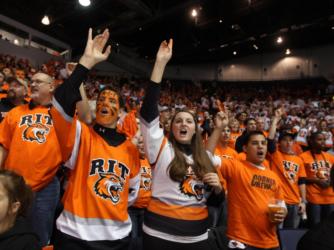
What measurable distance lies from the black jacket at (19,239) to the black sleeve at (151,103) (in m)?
0.92

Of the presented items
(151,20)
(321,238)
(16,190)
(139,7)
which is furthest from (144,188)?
(151,20)

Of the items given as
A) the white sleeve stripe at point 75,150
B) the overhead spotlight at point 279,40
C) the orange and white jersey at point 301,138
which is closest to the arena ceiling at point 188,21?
the overhead spotlight at point 279,40

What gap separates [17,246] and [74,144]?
2.15 ft

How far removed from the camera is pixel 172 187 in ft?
6.84

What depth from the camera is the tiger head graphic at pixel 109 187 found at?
6.08 feet

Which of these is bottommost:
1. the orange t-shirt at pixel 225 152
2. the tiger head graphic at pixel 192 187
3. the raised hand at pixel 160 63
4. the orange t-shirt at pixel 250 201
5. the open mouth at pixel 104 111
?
the orange t-shirt at pixel 250 201

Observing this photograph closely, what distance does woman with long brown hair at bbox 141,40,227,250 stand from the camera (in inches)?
78.5

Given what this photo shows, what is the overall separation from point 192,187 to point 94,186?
0.67 meters

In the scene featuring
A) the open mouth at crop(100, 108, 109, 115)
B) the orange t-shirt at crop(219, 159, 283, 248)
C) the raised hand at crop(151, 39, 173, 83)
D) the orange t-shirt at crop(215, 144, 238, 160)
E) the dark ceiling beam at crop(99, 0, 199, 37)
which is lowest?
the orange t-shirt at crop(219, 159, 283, 248)

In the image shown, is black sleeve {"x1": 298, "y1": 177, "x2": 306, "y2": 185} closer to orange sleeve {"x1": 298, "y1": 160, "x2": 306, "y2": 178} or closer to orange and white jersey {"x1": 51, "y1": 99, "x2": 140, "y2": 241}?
orange sleeve {"x1": 298, "y1": 160, "x2": 306, "y2": 178}

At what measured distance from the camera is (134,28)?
A: 1508cm

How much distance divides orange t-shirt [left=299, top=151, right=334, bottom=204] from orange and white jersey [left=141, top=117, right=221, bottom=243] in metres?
2.68

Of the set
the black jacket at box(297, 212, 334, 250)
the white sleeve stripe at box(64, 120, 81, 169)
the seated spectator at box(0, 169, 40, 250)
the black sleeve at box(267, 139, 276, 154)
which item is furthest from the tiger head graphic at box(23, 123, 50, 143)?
the black sleeve at box(267, 139, 276, 154)

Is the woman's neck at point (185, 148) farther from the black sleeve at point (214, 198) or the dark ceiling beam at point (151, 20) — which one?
the dark ceiling beam at point (151, 20)
